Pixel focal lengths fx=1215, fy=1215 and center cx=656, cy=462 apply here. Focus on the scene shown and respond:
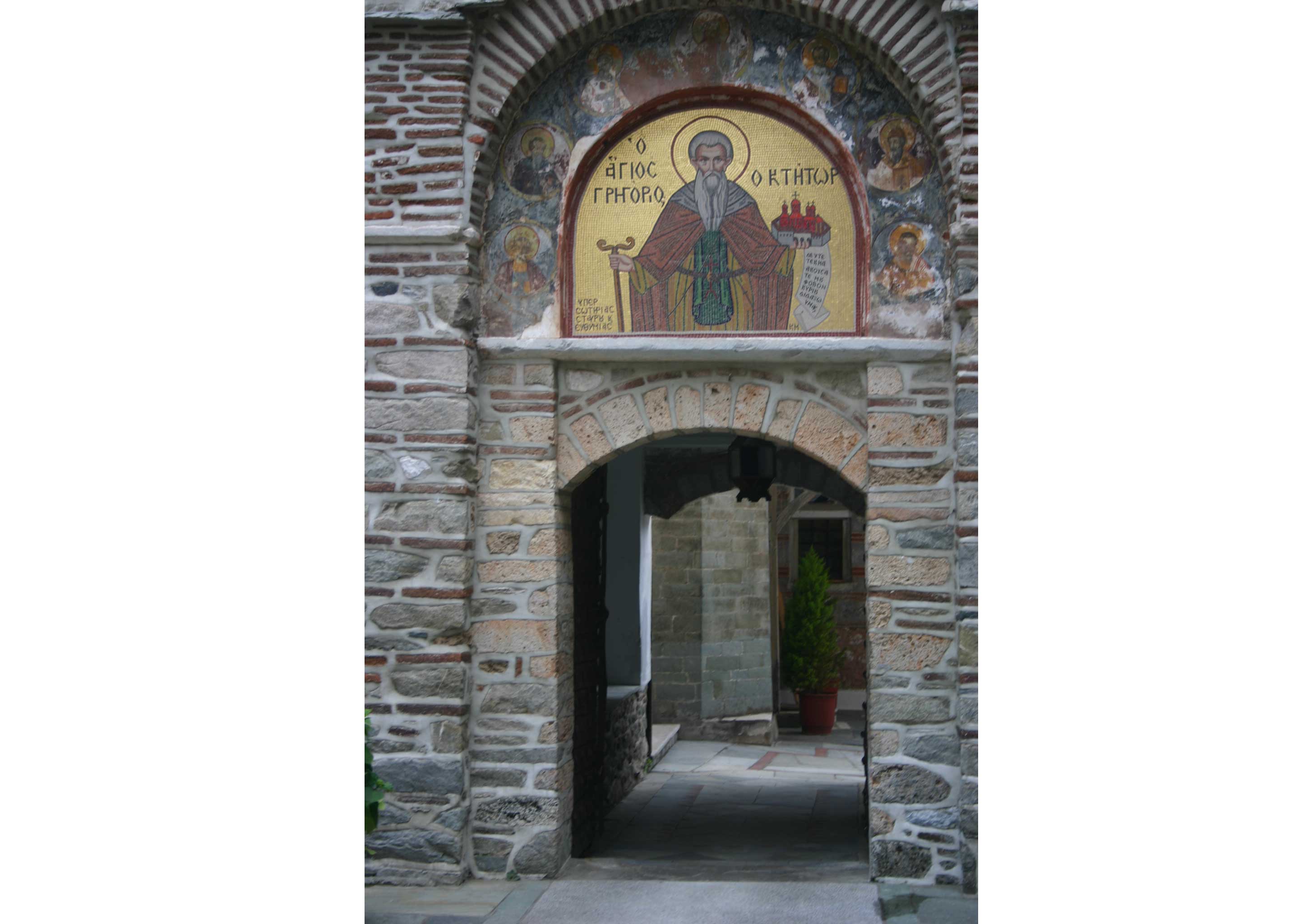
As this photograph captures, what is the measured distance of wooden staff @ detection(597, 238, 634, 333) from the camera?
17.2ft

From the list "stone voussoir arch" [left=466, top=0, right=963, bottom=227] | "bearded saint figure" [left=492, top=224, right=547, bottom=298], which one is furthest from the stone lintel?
"stone voussoir arch" [left=466, top=0, right=963, bottom=227]

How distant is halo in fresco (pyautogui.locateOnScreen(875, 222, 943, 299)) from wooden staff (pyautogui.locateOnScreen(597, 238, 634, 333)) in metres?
1.08

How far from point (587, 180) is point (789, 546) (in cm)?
1255

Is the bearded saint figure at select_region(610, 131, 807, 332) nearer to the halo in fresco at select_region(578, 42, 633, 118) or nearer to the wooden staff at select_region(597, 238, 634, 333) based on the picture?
the wooden staff at select_region(597, 238, 634, 333)

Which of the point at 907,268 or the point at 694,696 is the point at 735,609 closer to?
the point at 694,696

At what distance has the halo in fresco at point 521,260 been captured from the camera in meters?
5.26

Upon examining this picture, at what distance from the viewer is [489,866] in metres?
5.06

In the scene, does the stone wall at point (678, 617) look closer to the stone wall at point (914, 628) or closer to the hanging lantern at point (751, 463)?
the hanging lantern at point (751, 463)

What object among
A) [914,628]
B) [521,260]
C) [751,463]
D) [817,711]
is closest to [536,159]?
[521,260]

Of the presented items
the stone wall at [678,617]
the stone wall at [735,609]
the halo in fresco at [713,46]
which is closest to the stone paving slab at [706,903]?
the halo in fresco at [713,46]

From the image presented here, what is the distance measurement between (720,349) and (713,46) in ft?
4.40

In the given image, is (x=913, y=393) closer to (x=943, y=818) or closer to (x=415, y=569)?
(x=943, y=818)

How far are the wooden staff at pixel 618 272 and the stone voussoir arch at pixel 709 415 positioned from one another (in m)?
0.25

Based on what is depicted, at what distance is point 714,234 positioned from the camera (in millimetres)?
5230
